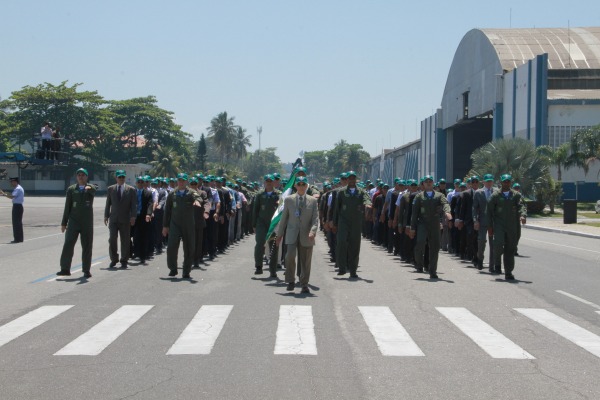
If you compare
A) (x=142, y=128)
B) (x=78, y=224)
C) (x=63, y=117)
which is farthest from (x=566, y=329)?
(x=142, y=128)

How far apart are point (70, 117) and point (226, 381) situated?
86.9 m

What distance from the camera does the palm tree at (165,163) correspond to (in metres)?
93.1

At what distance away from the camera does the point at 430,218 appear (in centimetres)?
1473

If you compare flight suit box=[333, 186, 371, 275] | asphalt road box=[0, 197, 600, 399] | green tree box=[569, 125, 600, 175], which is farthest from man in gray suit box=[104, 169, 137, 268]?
green tree box=[569, 125, 600, 175]

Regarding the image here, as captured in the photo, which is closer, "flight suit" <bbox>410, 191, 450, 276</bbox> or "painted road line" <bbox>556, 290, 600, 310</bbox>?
"painted road line" <bbox>556, 290, 600, 310</bbox>

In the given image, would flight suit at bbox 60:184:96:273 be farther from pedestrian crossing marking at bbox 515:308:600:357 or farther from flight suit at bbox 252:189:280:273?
pedestrian crossing marking at bbox 515:308:600:357

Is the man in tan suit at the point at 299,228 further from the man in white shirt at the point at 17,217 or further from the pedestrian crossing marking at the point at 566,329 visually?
the man in white shirt at the point at 17,217

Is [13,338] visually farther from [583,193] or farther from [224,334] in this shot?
[583,193]

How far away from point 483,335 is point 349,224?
6.01 meters

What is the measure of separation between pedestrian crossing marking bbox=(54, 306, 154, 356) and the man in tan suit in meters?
2.64

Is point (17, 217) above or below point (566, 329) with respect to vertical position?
above

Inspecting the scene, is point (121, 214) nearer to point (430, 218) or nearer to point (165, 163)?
point (430, 218)

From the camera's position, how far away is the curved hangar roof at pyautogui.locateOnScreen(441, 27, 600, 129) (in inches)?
2359

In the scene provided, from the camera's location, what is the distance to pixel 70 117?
8906 cm
